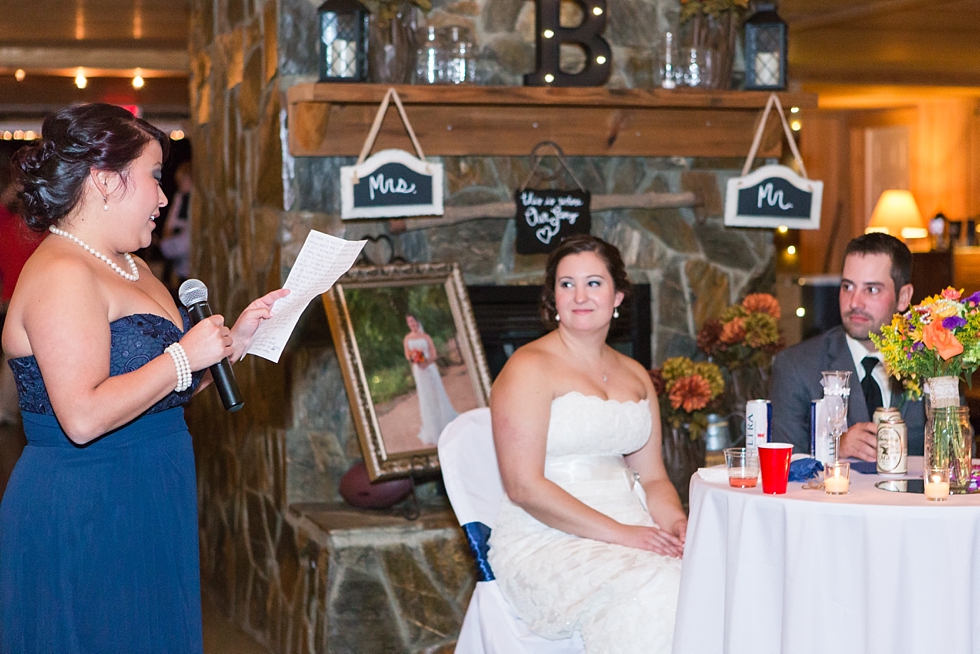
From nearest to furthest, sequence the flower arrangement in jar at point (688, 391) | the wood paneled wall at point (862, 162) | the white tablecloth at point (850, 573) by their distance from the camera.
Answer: the white tablecloth at point (850, 573), the flower arrangement in jar at point (688, 391), the wood paneled wall at point (862, 162)

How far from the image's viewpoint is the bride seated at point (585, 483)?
2861mm

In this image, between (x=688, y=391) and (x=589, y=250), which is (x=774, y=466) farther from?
(x=688, y=391)

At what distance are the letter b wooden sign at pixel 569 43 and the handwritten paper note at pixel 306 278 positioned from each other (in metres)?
2.36

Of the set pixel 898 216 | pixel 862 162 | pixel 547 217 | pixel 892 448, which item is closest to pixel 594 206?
pixel 547 217

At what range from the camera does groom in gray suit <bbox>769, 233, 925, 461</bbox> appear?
338cm

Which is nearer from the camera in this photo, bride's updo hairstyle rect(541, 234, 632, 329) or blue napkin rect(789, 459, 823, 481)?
blue napkin rect(789, 459, 823, 481)

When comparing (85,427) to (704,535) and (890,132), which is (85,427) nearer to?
(704,535)

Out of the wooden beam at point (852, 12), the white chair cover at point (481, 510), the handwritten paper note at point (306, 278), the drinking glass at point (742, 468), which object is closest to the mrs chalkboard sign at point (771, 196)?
the white chair cover at point (481, 510)

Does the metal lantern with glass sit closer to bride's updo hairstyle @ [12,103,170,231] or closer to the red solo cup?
the red solo cup

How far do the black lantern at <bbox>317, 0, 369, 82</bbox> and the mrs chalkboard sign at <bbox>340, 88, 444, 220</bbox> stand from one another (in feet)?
0.56

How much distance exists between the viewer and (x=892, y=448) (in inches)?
110

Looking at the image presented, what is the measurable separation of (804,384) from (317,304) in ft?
6.14

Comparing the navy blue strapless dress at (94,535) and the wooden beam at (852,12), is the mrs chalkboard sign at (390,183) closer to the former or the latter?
the navy blue strapless dress at (94,535)

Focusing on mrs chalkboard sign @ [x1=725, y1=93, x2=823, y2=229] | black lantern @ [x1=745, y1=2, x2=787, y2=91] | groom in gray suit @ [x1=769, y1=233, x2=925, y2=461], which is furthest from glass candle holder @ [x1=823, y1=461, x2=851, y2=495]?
black lantern @ [x1=745, y1=2, x2=787, y2=91]
